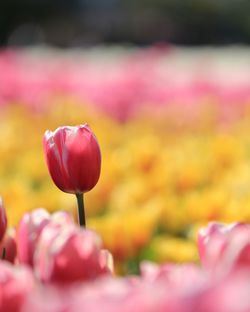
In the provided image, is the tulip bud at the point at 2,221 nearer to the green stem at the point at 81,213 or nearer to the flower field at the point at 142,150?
the green stem at the point at 81,213

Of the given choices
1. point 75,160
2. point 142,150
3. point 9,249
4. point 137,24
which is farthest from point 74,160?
point 137,24

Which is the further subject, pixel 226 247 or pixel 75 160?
pixel 75 160

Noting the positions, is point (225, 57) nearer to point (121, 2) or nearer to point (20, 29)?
point (20, 29)

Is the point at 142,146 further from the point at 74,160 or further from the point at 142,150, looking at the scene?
the point at 74,160

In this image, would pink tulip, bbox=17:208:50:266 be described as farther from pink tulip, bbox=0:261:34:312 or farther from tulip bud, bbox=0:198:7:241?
pink tulip, bbox=0:261:34:312

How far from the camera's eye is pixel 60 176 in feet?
3.26

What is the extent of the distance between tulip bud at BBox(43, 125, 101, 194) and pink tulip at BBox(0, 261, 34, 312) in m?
0.27

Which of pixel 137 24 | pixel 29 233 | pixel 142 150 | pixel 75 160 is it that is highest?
pixel 137 24

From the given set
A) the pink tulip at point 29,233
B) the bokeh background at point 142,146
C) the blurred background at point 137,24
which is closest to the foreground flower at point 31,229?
the pink tulip at point 29,233

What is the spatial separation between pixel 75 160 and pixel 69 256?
24 centimetres

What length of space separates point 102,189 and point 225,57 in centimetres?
755

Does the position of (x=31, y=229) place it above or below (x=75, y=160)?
below

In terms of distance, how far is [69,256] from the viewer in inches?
29.8

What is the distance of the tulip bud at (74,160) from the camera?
3.23 ft
